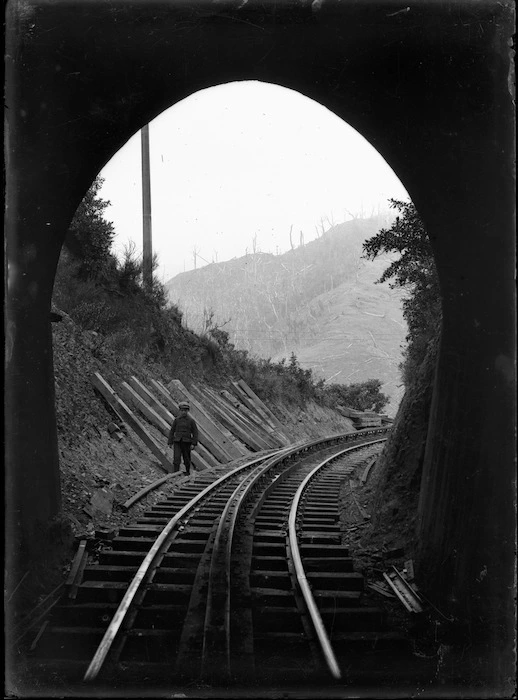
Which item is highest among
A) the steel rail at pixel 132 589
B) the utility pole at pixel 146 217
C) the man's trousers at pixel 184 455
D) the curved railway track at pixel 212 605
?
the utility pole at pixel 146 217

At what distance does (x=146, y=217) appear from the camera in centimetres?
2455

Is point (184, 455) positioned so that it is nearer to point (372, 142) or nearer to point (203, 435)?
point (203, 435)

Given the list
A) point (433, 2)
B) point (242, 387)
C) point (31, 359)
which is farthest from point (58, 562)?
point (242, 387)

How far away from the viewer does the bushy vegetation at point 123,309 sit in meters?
18.4

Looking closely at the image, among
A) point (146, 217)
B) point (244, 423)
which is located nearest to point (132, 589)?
point (244, 423)

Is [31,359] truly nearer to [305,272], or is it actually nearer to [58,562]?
[58,562]

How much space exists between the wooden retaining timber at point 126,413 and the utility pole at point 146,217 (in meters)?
9.06

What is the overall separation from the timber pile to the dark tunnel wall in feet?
26.3

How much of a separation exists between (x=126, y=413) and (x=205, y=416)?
405 cm

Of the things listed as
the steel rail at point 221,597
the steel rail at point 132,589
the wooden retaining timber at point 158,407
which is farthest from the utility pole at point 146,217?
the steel rail at point 221,597

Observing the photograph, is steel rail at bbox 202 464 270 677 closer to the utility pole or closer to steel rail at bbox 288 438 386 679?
steel rail at bbox 288 438 386 679

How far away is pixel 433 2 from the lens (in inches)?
194

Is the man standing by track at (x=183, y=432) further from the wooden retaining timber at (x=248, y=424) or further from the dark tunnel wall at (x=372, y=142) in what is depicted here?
the wooden retaining timber at (x=248, y=424)

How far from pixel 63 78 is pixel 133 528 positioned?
5.23 meters
